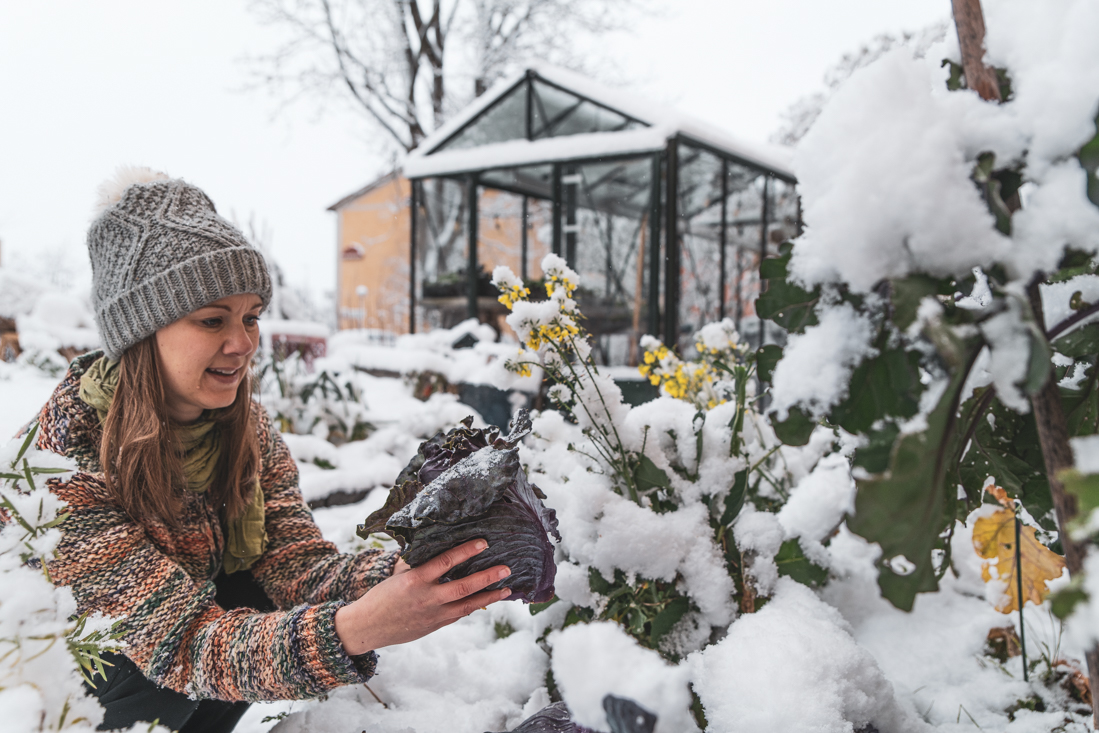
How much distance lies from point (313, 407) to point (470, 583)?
331cm

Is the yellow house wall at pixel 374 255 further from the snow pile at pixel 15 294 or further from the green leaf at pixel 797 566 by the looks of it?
the green leaf at pixel 797 566

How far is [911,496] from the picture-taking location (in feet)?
1.65

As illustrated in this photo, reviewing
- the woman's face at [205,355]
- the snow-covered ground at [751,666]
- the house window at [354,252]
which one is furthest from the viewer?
the house window at [354,252]

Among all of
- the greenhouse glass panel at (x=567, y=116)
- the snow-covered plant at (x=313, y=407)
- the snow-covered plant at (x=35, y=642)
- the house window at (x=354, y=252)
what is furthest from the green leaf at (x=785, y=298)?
the house window at (x=354, y=252)

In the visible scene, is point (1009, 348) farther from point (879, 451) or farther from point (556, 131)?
point (556, 131)

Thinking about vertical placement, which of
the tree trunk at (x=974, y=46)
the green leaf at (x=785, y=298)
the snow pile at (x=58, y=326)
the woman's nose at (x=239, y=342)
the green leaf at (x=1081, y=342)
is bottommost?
the snow pile at (x=58, y=326)

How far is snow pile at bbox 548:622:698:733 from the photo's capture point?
1.63 ft

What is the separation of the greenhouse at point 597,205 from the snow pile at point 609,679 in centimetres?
434

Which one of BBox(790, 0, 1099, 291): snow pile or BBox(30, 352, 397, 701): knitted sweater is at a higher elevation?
BBox(790, 0, 1099, 291): snow pile

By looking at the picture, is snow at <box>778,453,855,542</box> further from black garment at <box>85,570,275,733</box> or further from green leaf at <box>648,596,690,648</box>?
black garment at <box>85,570,275,733</box>

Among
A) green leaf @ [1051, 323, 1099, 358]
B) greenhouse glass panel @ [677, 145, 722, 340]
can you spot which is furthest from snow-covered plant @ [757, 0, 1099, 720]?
greenhouse glass panel @ [677, 145, 722, 340]

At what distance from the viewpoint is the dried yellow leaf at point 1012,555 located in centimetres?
131

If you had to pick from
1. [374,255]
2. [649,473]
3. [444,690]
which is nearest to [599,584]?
[649,473]

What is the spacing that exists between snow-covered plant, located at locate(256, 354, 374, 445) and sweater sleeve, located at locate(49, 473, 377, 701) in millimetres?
2796
